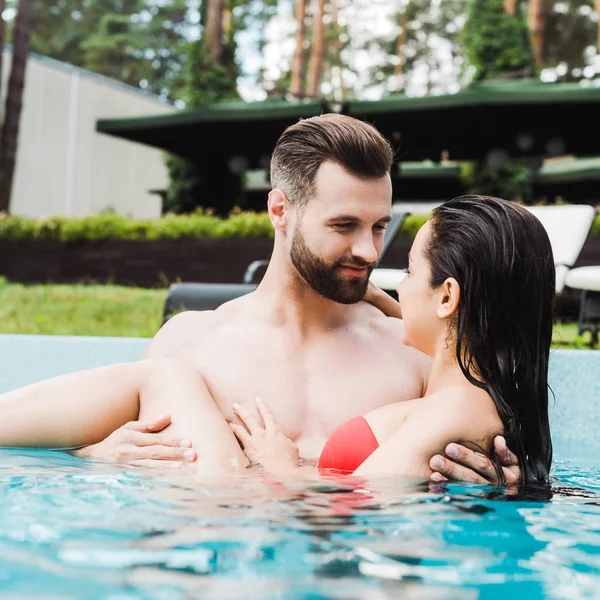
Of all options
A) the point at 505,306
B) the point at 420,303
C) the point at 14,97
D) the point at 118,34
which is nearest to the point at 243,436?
the point at 420,303

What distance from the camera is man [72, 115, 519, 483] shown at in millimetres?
3037

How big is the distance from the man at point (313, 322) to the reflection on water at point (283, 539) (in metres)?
0.59

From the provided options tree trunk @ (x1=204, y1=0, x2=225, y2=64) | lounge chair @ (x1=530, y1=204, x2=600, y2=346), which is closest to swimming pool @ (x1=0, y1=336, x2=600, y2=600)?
lounge chair @ (x1=530, y1=204, x2=600, y2=346)

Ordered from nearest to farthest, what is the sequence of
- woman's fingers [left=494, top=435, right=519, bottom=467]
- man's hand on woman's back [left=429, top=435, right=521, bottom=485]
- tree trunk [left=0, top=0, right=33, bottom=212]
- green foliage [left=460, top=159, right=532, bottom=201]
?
man's hand on woman's back [left=429, top=435, right=521, bottom=485]
woman's fingers [left=494, top=435, right=519, bottom=467]
green foliage [left=460, top=159, right=532, bottom=201]
tree trunk [left=0, top=0, right=33, bottom=212]

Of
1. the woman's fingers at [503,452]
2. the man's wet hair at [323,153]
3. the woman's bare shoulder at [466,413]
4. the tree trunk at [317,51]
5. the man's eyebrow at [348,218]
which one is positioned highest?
the tree trunk at [317,51]

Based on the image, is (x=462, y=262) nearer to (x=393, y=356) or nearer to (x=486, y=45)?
(x=393, y=356)

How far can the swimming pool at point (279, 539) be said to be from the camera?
5.13 feet

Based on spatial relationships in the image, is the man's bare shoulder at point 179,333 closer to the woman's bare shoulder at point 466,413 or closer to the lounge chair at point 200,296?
the woman's bare shoulder at point 466,413

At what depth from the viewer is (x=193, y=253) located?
42.1ft

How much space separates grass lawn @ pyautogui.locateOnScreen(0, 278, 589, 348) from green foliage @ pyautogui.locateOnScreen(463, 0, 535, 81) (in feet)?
26.0

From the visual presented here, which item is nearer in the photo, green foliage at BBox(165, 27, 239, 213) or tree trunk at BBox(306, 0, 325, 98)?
green foliage at BBox(165, 27, 239, 213)

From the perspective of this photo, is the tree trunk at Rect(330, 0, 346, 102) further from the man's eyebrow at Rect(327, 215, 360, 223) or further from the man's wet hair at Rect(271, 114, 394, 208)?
the man's eyebrow at Rect(327, 215, 360, 223)

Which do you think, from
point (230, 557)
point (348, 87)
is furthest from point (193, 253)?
point (348, 87)

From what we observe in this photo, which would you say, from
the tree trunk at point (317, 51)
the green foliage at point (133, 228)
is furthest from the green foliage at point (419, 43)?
the green foliage at point (133, 228)
